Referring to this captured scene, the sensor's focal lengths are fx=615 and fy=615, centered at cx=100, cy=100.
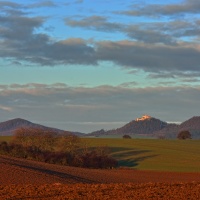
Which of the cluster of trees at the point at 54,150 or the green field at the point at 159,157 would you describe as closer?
the cluster of trees at the point at 54,150

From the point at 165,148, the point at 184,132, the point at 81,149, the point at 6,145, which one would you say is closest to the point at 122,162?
the point at 81,149

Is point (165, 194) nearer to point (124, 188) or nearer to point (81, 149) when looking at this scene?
point (124, 188)

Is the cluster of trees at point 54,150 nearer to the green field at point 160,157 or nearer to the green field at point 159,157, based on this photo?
the green field at point 159,157

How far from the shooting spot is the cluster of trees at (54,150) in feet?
220

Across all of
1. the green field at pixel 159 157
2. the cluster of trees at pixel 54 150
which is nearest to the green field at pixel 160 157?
the green field at pixel 159 157

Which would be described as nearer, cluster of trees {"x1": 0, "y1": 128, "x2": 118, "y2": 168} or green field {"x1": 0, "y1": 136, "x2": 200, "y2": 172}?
cluster of trees {"x1": 0, "y1": 128, "x2": 118, "y2": 168}

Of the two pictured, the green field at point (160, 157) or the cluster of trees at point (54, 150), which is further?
the green field at point (160, 157)

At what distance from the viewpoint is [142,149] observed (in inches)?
4186

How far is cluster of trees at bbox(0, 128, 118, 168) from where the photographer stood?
66938 mm

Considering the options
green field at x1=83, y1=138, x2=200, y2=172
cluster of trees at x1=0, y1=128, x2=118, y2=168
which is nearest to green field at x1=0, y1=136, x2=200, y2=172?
green field at x1=83, y1=138, x2=200, y2=172

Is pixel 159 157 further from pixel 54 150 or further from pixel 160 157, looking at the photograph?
pixel 54 150

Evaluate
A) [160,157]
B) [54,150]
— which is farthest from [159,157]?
[54,150]

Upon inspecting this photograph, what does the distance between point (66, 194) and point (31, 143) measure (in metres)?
53.8

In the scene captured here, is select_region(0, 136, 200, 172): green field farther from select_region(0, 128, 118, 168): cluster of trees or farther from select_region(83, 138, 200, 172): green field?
select_region(0, 128, 118, 168): cluster of trees
